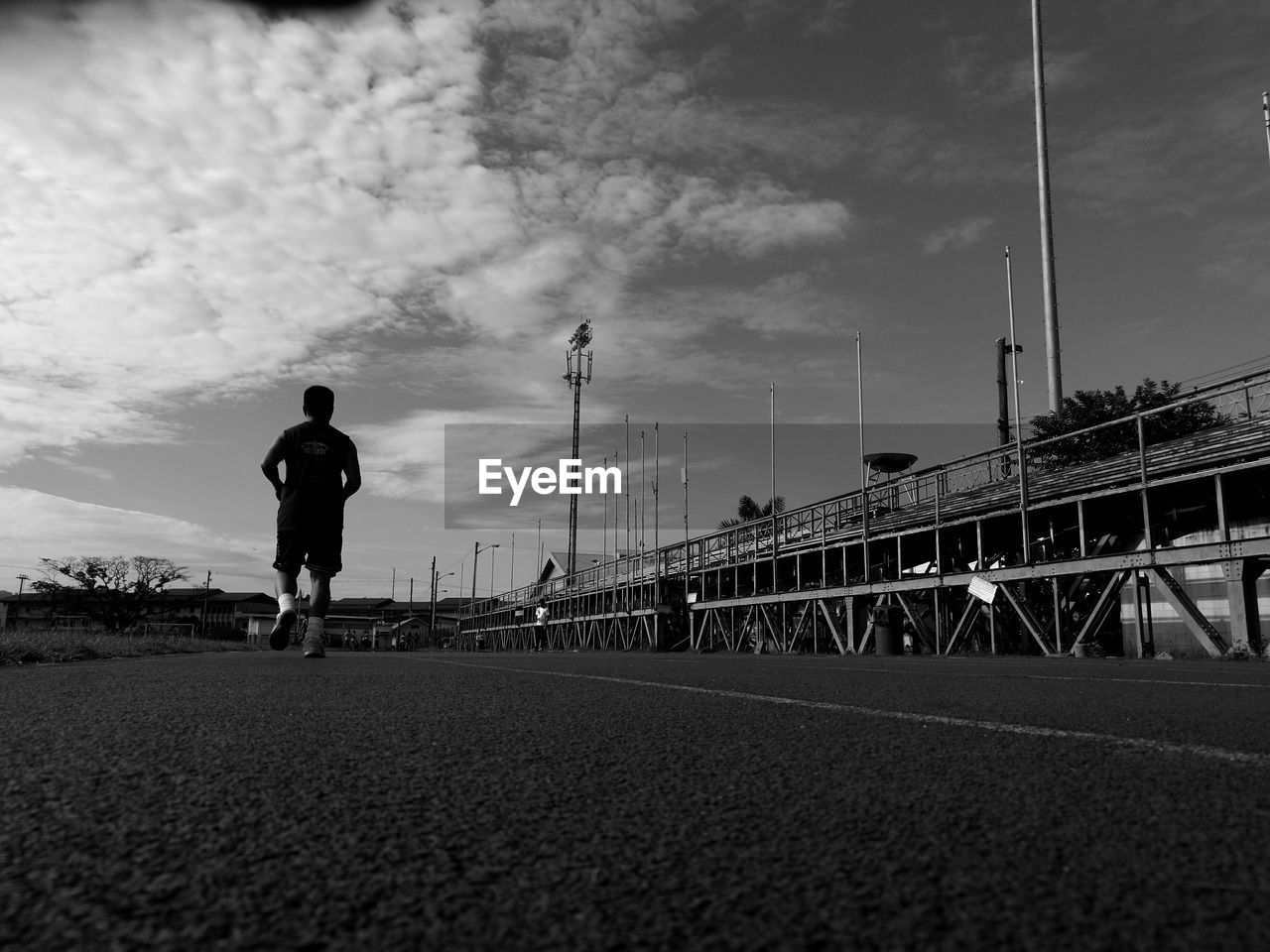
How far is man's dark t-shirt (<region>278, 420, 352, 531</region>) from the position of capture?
724cm

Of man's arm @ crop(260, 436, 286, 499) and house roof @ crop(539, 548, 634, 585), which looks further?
house roof @ crop(539, 548, 634, 585)

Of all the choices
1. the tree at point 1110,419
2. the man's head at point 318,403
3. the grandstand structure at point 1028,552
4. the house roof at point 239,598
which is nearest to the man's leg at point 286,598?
the man's head at point 318,403

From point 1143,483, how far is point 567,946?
14747mm

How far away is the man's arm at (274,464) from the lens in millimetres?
7309

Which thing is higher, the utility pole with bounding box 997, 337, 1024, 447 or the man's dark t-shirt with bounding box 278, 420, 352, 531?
the utility pole with bounding box 997, 337, 1024, 447

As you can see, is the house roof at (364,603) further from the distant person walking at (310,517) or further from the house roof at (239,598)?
the distant person walking at (310,517)

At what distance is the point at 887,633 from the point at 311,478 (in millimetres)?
13686

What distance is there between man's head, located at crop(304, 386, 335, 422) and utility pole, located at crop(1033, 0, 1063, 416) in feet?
79.8

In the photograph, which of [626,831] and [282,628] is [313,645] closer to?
[282,628]

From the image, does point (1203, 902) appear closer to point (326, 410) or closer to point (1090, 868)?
point (1090, 868)

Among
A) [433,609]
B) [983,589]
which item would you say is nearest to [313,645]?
[983,589]

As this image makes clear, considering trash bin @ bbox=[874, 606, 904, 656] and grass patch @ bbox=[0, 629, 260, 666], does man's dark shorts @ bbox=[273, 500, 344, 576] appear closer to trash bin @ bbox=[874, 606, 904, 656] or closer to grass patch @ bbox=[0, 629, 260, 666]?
grass patch @ bbox=[0, 629, 260, 666]

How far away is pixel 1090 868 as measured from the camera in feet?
4.47

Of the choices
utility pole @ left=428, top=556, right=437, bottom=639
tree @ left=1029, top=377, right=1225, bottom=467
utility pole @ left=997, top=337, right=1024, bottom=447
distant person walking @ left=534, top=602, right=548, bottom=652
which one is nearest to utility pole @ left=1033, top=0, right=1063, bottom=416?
tree @ left=1029, top=377, right=1225, bottom=467
